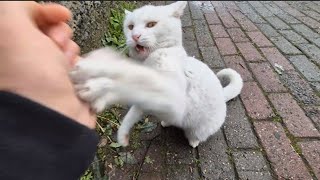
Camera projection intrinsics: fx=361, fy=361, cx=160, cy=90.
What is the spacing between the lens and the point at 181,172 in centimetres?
180

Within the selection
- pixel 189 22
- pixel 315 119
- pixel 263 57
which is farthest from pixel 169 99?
pixel 189 22

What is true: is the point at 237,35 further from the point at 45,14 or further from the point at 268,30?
the point at 45,14

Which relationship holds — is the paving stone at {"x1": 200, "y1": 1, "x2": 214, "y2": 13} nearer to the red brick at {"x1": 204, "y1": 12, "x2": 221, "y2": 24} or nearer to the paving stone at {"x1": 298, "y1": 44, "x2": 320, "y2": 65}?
the red brick at {"x1": 204, "y1": 12, "x2": 221, "y2": 24}

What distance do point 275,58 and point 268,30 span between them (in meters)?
0.78

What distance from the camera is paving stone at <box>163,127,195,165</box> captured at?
1881 millimetres

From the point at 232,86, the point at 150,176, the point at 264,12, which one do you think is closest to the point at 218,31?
the point at 264,12

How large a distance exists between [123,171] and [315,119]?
3.92ft

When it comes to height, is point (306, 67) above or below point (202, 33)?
above

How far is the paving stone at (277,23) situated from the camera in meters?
3.75

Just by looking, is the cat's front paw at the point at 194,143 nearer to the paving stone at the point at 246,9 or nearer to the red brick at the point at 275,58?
the red brick at the point at 275,58

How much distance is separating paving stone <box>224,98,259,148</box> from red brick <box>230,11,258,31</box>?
5.17ft

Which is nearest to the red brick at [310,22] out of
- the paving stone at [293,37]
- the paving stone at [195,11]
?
the paving stone at [293,37]

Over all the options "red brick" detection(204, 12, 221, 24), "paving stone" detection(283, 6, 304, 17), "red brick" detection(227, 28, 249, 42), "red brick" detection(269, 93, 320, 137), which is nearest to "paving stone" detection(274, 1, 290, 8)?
"paving stone" detection(283, 6, 304, 17)

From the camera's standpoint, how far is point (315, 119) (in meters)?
2.17
